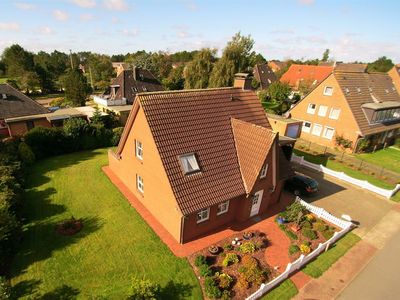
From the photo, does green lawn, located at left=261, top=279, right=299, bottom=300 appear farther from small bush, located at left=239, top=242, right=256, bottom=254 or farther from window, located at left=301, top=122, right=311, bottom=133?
window, located at left=301, top=122, right=311, bottom=133

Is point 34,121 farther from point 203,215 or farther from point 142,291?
point 142,291

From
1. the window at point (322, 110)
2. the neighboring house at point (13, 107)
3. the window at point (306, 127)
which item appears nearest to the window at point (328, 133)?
the window at point (322, 110)

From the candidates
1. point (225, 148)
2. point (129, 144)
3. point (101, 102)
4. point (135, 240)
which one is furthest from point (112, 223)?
point (101, 102)

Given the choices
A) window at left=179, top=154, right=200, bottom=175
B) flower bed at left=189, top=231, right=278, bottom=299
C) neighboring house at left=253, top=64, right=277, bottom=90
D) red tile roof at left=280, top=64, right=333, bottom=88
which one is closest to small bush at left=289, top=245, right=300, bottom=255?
flower bed at left=189, top=231, right=278, bottom=299

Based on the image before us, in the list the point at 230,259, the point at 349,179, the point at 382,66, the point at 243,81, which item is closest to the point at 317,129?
the point at 349,179

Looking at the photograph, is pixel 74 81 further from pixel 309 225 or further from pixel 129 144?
pixel 309 225

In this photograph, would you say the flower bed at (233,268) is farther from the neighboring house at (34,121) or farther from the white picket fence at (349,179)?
the neighboring house at (34,121)
